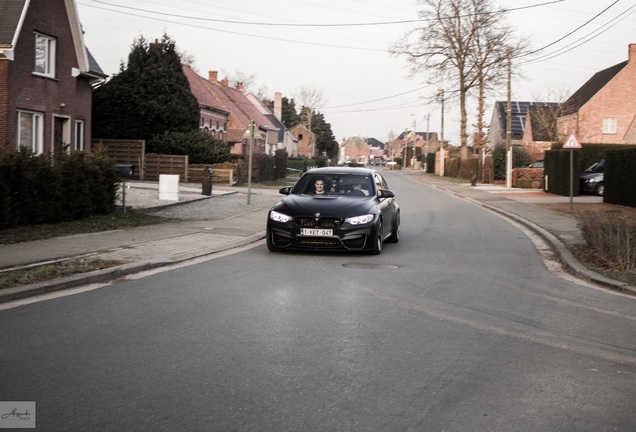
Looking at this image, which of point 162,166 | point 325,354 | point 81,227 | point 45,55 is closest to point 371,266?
point 325,354

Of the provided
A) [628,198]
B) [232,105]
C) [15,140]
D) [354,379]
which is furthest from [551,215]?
[232,105]

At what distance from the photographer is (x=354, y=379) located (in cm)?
538

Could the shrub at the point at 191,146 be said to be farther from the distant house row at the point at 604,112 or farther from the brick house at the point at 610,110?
the brick house at the point at 610,110

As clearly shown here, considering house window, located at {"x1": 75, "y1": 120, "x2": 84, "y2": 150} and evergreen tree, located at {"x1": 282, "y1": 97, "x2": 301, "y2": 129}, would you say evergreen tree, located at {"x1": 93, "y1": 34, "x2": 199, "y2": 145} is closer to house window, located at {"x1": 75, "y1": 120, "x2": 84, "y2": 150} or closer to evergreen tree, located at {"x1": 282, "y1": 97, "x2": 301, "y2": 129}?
house window, located at {"x1": 75, "y1": 120, "x2": 84, "y2": 150}

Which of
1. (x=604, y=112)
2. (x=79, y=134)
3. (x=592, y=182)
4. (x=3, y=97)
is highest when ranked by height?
(x=604, y=112)

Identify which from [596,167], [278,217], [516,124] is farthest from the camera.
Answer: [516,124]

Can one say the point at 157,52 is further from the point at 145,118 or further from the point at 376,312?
the point at 376,312

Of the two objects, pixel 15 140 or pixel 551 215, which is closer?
pixel 551 215

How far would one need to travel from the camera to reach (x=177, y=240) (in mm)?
14250

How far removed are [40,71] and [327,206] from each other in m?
16.4

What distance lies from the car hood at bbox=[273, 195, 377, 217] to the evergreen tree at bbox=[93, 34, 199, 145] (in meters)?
28.4

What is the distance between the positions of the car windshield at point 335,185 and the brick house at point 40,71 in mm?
10732

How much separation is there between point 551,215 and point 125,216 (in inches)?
484

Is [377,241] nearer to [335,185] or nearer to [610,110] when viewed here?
[335,185]
